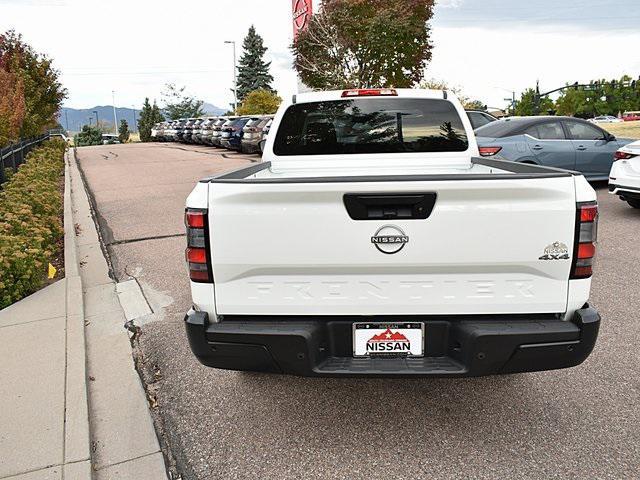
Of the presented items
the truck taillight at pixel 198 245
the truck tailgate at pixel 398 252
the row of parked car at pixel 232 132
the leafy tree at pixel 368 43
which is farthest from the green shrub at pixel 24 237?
the leafy tree at pixel 368 43

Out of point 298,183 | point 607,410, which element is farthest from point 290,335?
point 607,410

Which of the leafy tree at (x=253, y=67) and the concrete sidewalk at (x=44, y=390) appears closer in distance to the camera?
the concrete sidewalk at (x=44, y=390)

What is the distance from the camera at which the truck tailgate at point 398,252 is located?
2.54m

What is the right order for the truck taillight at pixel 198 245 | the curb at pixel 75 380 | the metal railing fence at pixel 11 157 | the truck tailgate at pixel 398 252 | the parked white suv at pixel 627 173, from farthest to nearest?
1. the metal railing fence at pixel 11 157
2. the parked white suv at pixel 627 173
3. the curb at pixel 75 380
4. the truck taillight at pixel 198 245
5. the truck tailgate at pixel 398 252

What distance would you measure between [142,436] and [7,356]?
1.61 metres

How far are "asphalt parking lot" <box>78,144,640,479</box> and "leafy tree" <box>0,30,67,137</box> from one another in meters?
19.0

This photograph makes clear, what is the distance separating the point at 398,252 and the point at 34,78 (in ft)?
77.7

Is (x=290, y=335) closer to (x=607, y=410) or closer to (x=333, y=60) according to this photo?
(x=607, y=410)

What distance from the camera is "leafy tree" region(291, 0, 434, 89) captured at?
23.3 meters

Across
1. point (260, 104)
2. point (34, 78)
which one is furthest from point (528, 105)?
point (34, 78)

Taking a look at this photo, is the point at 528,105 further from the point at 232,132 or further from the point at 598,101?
the point at 232,132

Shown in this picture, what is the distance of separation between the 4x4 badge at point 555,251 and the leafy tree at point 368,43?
2218cm

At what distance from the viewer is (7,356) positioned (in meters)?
4.02

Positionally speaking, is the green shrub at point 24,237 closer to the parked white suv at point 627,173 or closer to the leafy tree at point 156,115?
the parked white suv at point 627,173
